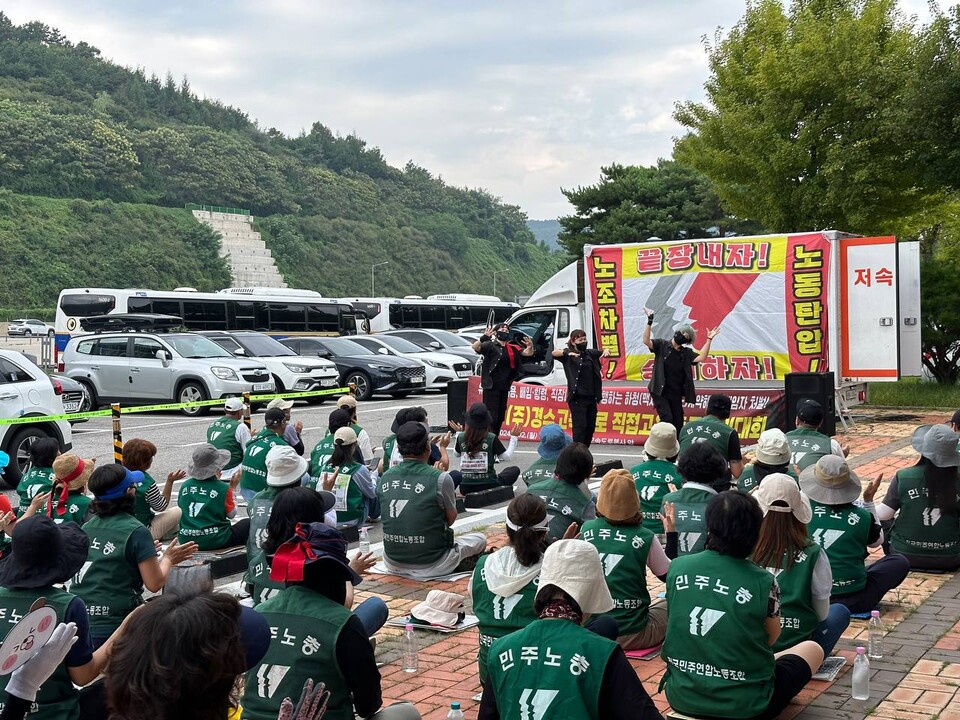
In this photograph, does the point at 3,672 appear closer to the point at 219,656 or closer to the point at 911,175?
the point at 219,656

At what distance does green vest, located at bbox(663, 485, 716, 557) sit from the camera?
659 cm

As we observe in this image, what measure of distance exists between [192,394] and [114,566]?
17892 mm

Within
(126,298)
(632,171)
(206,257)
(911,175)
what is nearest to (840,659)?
(911,175)

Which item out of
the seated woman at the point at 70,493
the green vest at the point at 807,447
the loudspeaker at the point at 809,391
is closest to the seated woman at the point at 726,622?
the green vest at the point at 807,447

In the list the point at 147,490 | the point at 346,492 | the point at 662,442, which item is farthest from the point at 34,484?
the point at 662,442

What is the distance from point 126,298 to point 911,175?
24.1 meters

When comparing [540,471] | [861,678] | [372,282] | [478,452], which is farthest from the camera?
[372,282]

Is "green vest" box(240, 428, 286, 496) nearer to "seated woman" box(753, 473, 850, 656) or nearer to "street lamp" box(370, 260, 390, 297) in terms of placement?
"seated woman" box(753, 473, 850, 656)

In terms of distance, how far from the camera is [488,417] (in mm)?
10742

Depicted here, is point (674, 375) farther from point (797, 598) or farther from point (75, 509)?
point (75, 509)

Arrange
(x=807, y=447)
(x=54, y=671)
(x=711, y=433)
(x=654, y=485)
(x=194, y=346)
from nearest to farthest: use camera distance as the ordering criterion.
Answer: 1. (x=54, y=671)
2. (x=654, y=485)
3. (x=807, y=447)
4. (x=711, y=433)
5. (x=194, y=346)

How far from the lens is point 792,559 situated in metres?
5.49

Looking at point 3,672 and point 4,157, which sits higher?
point 4,157

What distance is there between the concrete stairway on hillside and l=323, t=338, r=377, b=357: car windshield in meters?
64.2
